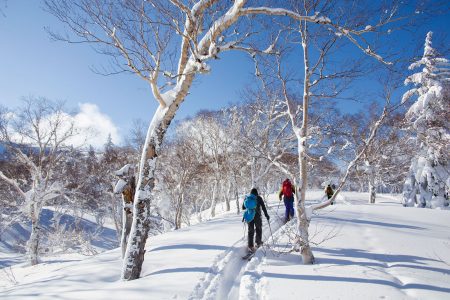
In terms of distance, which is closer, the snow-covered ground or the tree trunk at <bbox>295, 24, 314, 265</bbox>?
the snow-covered ground

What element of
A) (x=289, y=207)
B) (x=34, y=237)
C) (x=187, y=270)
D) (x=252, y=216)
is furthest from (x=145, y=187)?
(x=34, y=237)

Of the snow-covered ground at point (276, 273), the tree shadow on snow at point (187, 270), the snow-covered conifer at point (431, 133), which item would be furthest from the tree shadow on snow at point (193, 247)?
the snow-covered conifer at point (431, 133)

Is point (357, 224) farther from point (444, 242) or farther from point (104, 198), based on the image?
point (104, 198)

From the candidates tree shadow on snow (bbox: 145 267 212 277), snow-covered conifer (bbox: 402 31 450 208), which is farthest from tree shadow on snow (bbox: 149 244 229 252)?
snow-covered conifer (bbox: 402 31 450 208)

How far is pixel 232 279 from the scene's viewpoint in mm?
5371

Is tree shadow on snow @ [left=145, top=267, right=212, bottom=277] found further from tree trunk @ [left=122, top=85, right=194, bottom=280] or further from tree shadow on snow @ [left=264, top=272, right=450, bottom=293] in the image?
tree shadow on snow @ [left=264, top=272, right=450, bottom=293]

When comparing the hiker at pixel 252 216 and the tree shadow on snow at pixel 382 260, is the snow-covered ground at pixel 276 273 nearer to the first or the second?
the tree shadow on snow at pixel 382 260

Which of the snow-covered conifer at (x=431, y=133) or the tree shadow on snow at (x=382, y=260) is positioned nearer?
the tree shadow on snow at (x=382, y=260)

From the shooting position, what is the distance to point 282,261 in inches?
241

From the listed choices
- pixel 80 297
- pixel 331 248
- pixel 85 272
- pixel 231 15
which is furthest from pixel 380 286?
pixel 85 272

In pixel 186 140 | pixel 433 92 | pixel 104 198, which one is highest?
pixel 433 92

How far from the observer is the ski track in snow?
14.8ft

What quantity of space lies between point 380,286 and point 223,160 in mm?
16176

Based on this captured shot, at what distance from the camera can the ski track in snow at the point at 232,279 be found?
14.8 ft
